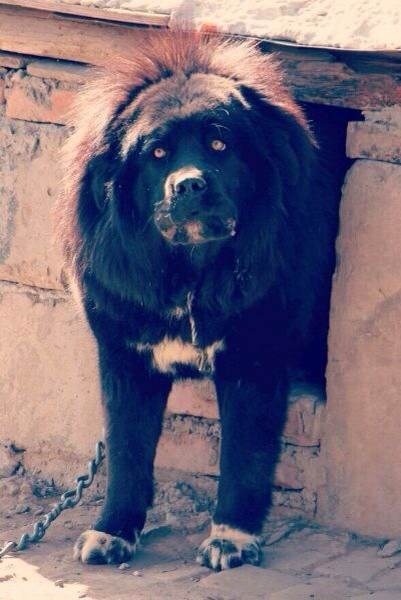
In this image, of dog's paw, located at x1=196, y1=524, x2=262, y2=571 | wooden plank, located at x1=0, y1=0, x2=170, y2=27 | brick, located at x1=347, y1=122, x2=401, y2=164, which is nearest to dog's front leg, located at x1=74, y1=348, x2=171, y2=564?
dog's paw, located at x1=196, y1=524, x2=262, y2=571

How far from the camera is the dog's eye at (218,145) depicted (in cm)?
456

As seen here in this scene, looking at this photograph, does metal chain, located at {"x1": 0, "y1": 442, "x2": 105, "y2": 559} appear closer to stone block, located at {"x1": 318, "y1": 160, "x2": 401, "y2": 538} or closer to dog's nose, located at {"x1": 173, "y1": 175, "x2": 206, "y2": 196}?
stone block, located at {"x1": 318, "y1": 160, "x2": 401, "y2": 538}

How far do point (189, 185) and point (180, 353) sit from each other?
0.68 m

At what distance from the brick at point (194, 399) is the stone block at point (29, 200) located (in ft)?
2.06

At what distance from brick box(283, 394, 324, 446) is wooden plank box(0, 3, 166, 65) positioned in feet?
4.57

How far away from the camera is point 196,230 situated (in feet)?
14.8

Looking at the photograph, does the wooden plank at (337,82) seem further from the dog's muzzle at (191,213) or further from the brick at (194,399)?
the brick at (194,399)

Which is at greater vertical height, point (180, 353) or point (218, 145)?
point (218, 145)

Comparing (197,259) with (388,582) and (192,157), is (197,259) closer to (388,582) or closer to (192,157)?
(192,157)

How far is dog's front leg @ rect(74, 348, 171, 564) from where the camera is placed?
4793mm

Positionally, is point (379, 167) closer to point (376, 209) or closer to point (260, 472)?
point (376, 209)

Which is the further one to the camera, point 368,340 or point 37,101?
point 37,101

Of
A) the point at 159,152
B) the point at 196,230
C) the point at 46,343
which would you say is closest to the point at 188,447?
the point at 46,343

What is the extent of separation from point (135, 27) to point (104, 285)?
997mm
